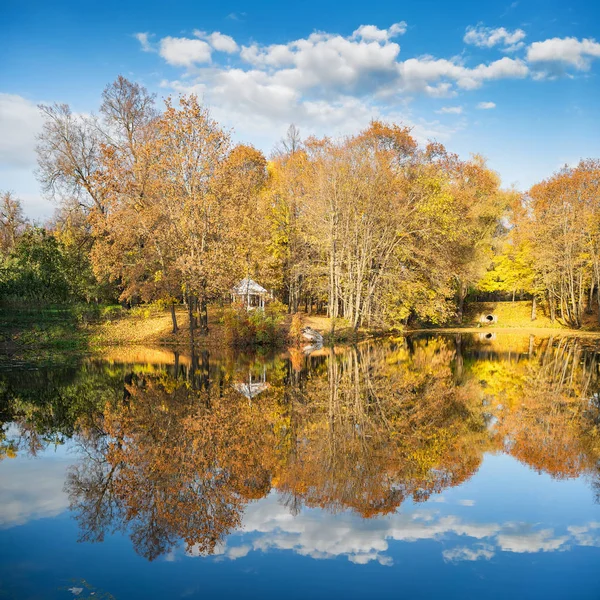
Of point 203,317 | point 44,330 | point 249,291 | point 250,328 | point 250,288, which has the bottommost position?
point 250,328

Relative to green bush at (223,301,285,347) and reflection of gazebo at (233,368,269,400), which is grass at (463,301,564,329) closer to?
green bush at (223,301,285,347)

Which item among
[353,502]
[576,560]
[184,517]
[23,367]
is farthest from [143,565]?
[23,367]

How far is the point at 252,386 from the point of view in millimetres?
15617

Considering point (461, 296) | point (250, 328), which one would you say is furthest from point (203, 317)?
point (461, 296)

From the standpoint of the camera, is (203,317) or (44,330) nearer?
(44,330)

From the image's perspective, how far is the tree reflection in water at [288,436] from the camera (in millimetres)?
7113

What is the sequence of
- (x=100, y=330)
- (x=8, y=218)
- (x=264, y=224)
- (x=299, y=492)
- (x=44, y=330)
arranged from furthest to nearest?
(x=8, y=218) < (x=264, y=224) < (x=100, y=330) < (x=44, y=330) < (x=299, y=492)

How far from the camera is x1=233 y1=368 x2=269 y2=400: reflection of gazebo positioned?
47.5 ft

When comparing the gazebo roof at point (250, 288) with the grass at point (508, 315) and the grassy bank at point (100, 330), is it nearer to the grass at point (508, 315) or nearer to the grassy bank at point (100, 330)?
the grassy bank at point (100, 330)

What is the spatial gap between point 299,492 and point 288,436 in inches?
102

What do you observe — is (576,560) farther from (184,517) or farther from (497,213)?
(497,213)

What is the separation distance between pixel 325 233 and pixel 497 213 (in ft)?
74.3

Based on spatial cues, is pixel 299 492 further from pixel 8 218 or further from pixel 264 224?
pixel 8 218

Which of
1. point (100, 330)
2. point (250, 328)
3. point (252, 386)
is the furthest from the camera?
point (100, 330)
